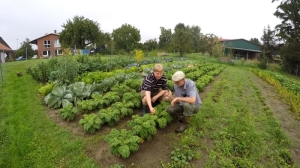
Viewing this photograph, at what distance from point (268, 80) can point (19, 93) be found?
10905mm

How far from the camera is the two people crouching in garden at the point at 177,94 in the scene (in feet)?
11.4

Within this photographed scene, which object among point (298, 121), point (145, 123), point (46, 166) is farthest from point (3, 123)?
point (298, 121)

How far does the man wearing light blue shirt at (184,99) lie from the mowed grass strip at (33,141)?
170 cm

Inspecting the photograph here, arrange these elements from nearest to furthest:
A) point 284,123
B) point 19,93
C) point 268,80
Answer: point 284,123, point 19,93, point 268,80

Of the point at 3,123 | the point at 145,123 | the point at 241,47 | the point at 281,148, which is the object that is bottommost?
the point at 281,148

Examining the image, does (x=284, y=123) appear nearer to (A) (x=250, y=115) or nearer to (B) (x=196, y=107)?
(A) (x=250, y=115)

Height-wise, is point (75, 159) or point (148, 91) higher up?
point (148, 91)

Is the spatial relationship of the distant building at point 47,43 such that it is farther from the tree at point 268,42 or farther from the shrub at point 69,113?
the shrub at point 69,113

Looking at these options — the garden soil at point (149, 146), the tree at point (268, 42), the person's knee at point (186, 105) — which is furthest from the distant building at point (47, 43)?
the person's knee at point (186, 105)

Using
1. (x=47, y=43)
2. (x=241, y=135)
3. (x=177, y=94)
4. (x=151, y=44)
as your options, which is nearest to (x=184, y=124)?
(x=177, y=94)

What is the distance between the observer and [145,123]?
3223 mm

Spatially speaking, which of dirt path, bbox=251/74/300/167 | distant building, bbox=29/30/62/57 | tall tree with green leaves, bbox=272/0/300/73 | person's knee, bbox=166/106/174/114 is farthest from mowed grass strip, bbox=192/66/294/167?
distant building, bbox=29/30/62/57

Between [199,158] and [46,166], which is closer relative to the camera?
[46,166]

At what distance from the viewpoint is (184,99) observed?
3.45 metres
